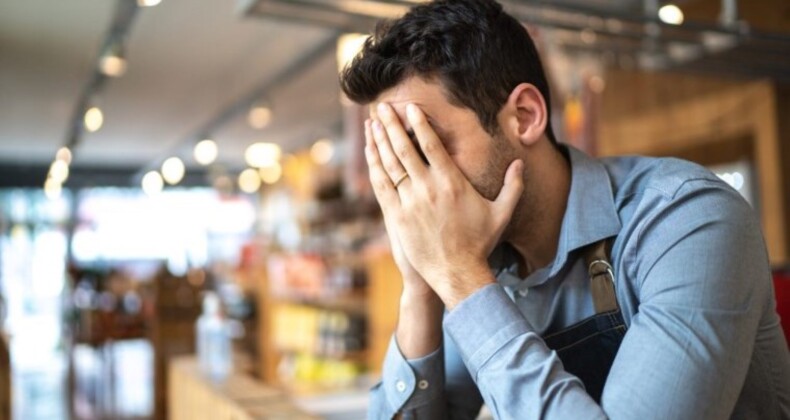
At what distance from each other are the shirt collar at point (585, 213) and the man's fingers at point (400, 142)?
0.26 metres

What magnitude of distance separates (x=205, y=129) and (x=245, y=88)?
2042 mm

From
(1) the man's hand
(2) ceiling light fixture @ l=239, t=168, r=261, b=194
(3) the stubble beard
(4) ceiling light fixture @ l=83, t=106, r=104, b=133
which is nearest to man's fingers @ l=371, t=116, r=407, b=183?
(1) the man's hand

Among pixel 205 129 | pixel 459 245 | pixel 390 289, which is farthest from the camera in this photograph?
pixel 205 129

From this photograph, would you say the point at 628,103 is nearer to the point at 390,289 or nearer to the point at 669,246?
the point at 390,289

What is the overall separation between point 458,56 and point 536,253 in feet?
1.21

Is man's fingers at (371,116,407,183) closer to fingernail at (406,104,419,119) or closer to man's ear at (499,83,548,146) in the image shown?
fingernail at (406,104,419,119)

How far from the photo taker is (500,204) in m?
1.13

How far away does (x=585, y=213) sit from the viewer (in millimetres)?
1182

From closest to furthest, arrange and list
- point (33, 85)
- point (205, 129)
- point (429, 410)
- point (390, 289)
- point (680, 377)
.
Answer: point (680, 377), point (429, 410), point (390, 289), point (33, 85), point (205, 129)

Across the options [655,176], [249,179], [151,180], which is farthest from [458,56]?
[249,179]

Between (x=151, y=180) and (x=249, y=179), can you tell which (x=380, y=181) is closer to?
(x=151, y=180)

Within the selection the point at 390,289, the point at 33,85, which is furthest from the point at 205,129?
the point at 390,289

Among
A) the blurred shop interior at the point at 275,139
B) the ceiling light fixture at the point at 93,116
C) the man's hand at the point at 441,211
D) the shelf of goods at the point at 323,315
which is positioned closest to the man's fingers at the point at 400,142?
the man's hand at the point at 441,211

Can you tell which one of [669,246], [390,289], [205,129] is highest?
[205,129]
